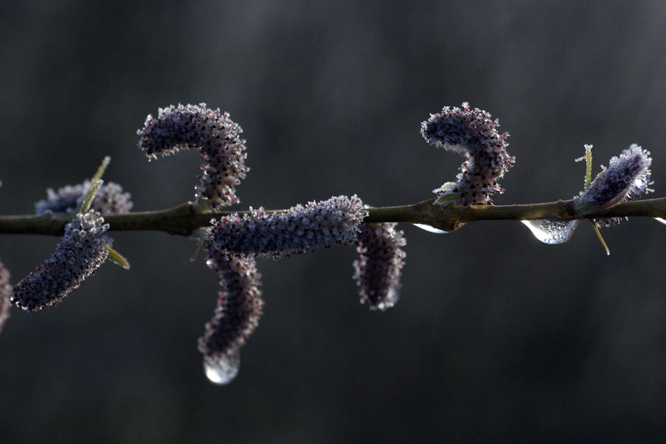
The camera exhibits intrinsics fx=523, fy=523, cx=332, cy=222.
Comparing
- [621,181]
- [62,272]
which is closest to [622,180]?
[621,181]

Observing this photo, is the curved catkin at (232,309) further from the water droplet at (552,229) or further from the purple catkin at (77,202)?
the water droplet at (552,229)

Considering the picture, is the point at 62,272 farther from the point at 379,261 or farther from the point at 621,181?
the point at 621,181

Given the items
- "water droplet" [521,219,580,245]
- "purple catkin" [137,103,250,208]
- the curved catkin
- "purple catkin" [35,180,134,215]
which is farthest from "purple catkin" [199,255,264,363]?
"water droplet" [521,219,580,245]

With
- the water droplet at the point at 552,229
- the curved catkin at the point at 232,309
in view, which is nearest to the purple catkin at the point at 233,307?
the curved catkin at the point at 232,309

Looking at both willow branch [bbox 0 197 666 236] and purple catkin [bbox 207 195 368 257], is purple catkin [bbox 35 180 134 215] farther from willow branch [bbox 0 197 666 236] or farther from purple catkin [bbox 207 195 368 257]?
purple catkin [bbox 207 195 368 257]

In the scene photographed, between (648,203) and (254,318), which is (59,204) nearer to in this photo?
(254,318)
